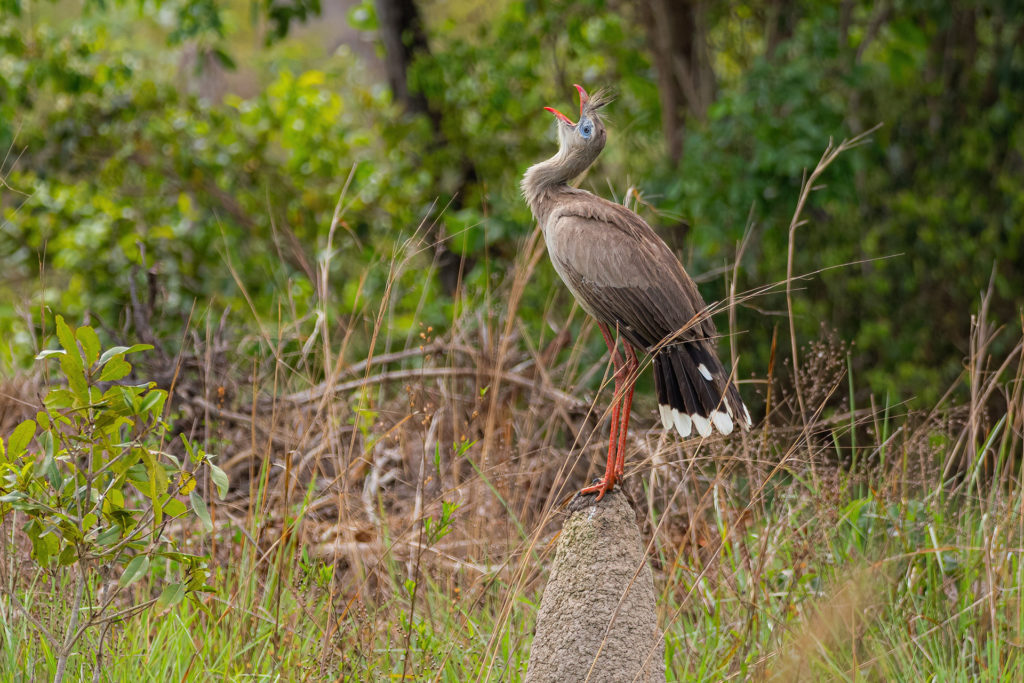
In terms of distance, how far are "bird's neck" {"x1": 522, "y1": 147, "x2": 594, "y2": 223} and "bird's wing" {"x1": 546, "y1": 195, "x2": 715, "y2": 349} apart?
129mm

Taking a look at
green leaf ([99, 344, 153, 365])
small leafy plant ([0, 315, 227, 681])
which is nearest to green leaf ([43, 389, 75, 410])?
small leafy plant ([0, 315, 227, 681])

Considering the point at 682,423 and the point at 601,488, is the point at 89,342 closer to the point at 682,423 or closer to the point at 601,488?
the point at 601,488

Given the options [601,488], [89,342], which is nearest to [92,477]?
[89,342]

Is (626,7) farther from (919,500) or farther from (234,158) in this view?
(919,500)

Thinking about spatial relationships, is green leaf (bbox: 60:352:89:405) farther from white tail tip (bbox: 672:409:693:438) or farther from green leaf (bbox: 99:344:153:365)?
white tail tip (bbox: 672:409:693:438)

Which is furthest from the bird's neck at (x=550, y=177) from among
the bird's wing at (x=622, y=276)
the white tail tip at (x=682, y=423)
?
the white tail tip at (x=682, y=423)

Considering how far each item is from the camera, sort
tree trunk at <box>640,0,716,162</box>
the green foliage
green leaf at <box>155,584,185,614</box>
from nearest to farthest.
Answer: green leaf at <box>155,584,185,614</box> → the green foliage → tree trunk at <box>640,0,716,162</box>

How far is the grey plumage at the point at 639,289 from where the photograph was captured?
2.79 metres

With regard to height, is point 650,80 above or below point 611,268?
below

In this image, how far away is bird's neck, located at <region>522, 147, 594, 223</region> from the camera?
306 centimetres

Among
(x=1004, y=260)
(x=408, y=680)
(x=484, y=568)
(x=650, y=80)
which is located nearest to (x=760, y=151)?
(x=1004, y=260)

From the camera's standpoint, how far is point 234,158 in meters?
8.38

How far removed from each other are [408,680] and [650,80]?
7.09 meters

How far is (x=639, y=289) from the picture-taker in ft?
9.46
